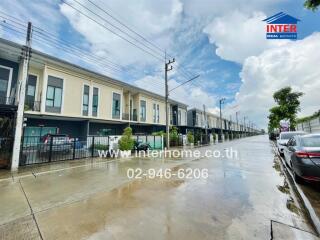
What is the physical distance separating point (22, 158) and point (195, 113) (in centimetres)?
4041

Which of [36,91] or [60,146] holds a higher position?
[36,91]

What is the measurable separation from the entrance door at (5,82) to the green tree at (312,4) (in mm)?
20931

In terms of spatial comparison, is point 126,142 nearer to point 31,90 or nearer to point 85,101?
point 85,101

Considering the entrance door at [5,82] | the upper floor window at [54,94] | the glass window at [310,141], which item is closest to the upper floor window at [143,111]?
the upper floor window at [54,94]

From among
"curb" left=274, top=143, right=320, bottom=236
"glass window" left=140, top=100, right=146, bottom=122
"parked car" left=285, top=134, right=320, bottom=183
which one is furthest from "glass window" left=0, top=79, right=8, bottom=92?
"curb" left=274, top=143, right=320, bottom=236

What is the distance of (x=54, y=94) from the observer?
57.4 feet

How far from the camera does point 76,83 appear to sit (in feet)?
63.6

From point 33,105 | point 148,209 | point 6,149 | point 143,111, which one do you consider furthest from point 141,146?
point 143,111

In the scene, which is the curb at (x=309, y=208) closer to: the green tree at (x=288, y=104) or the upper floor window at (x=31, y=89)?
the upper floor window at (x=31, y=89)

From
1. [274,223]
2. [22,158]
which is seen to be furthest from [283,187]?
[22,158]

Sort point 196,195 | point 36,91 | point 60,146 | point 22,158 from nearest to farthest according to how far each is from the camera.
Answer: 1. point 196,195
2. point 22,158
3. point 60,146
4. point 36,91

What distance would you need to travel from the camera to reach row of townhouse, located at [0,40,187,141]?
1622cm

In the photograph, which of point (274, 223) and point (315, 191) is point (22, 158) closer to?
point (274, 223)

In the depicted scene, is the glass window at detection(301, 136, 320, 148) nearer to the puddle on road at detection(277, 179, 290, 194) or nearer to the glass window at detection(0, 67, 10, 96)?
the puddle on road at detection(277, 179, 290, 194)
